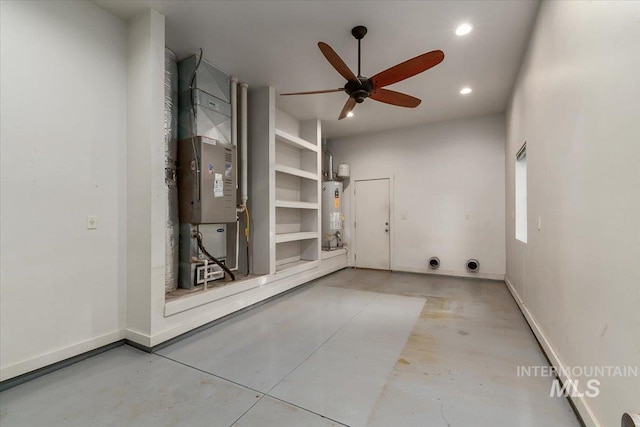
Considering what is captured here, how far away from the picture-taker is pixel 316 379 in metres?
2.06

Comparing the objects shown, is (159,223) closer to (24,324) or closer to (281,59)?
(24,324)

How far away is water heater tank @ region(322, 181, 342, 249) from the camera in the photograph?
6113 mm

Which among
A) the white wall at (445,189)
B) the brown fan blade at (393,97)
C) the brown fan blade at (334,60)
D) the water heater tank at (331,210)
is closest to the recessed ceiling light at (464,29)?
the brown fan blade at (393,97)

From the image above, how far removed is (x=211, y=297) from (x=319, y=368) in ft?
5.00

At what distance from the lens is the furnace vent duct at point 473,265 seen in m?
5.29

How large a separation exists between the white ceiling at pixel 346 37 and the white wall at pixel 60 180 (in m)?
0.54

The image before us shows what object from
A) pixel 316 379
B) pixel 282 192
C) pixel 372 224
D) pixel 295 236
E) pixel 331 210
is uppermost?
pixel 282 192

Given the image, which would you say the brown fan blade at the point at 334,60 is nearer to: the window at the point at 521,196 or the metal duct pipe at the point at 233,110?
the metal duct pipe at the point at 233,110

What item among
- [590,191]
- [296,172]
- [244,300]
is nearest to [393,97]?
[590,191]

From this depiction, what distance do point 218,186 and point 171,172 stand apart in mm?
523

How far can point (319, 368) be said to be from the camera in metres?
2.21

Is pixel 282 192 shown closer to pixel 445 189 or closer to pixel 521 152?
pixel 445 189

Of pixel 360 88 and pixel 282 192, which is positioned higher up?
pixel 360 88

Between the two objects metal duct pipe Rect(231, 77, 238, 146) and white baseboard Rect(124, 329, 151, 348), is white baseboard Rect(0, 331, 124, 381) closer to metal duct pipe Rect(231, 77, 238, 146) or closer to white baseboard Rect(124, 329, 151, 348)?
white baseboard Rect(124, 329, 151, 348)
